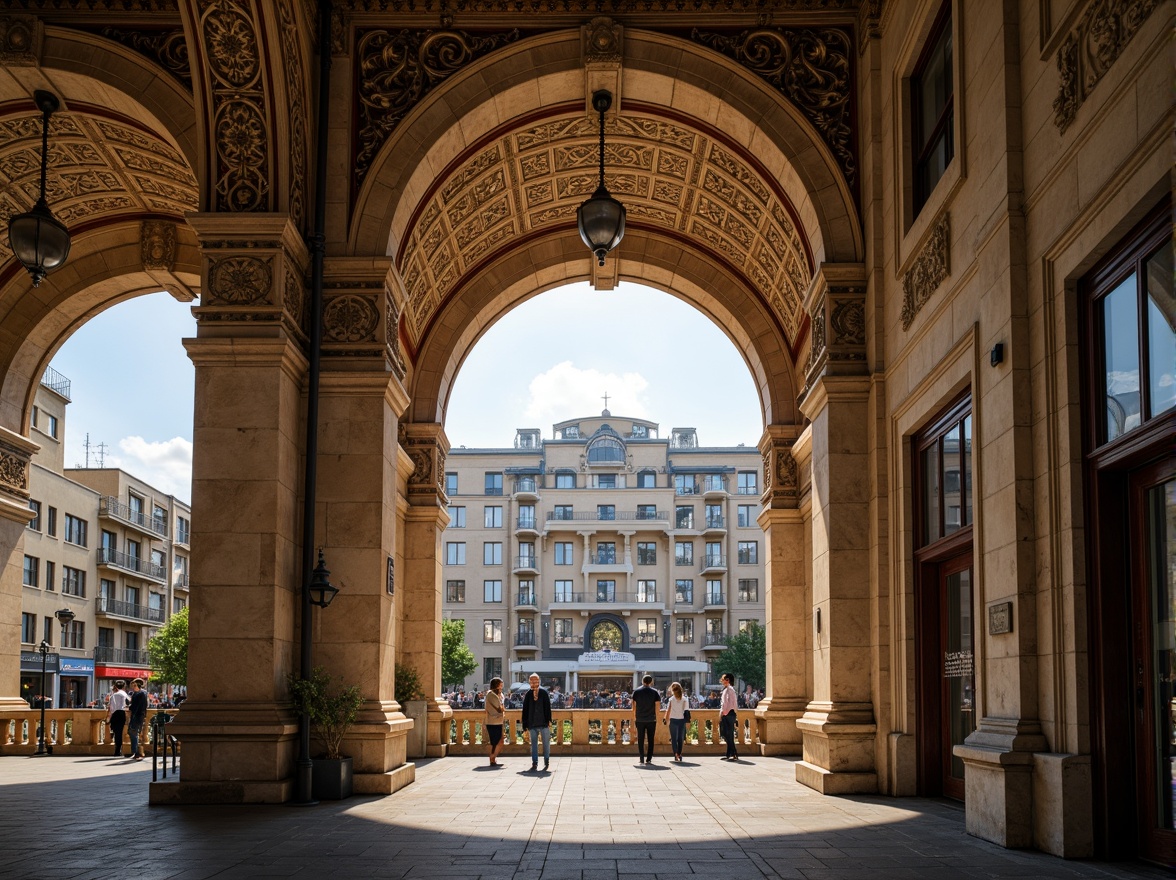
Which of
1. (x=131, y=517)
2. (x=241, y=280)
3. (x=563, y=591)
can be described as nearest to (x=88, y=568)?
(x=131, y=517)

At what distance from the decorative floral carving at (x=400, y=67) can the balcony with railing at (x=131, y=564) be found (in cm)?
5559

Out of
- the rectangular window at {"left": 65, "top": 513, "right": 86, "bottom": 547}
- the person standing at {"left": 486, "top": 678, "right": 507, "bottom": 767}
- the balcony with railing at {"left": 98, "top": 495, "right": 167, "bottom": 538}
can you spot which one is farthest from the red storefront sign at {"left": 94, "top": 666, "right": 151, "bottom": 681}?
the person standing at {"left": 486, "top": 678, "right": 507, "bottom": 767}

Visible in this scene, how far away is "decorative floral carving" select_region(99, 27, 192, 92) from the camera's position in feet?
50.2

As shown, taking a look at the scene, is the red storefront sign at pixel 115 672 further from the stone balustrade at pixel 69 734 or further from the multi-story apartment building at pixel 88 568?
the stone balustrade at pixel 69 734

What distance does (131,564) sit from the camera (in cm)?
7038

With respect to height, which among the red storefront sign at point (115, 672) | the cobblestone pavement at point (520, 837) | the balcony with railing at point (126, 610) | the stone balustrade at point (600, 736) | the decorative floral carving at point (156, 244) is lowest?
the red storefront sign at point (115, 672)

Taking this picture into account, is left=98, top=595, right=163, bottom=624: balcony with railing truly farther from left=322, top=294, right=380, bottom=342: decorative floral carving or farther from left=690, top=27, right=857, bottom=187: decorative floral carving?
left=690, top=27, right=857, bottom=187: decorative floral carving

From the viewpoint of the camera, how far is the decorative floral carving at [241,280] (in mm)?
13883

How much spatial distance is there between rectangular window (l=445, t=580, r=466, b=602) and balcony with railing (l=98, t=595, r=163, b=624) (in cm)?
1862

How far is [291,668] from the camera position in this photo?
13820 mm

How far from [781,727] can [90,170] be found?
49.1ft

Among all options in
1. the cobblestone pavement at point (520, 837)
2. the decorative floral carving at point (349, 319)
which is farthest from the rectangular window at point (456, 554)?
the decorative floral carving at point (349, 319)

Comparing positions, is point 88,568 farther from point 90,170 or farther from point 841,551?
point 841,551

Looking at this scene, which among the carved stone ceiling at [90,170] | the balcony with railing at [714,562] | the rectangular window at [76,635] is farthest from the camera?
the balcony with railing at [714,562]
